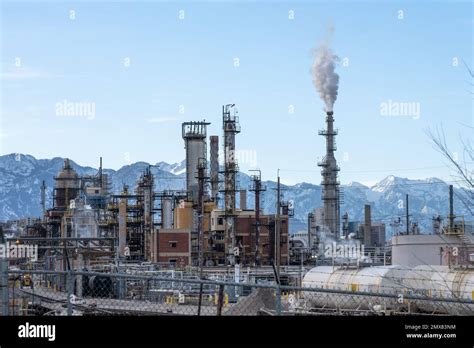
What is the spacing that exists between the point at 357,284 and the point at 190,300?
11.2 m

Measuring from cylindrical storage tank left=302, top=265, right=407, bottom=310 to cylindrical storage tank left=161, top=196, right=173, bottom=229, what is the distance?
37.0 meters

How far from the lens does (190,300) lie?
1689 inches

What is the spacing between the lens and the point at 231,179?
225 feet

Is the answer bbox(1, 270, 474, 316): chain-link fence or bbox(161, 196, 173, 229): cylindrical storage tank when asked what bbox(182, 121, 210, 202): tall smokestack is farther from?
bbox(1, 270, 474, 316): chain-link fence

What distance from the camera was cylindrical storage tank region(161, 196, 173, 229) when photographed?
7481cm

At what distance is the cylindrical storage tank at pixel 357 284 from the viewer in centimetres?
3117

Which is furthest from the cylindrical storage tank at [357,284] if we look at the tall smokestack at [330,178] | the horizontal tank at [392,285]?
the tall smokestack at [330,178]

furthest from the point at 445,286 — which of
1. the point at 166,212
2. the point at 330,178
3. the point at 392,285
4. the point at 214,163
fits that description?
the point at 214,163

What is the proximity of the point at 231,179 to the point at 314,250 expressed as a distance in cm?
2125
